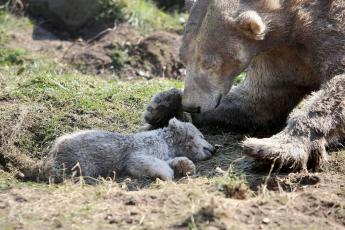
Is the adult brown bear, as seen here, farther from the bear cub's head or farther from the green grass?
the green grass

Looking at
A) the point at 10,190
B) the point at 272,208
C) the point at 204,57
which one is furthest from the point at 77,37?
the point at 272,208

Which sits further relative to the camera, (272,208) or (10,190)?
(10,190)

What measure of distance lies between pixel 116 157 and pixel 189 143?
0.61m

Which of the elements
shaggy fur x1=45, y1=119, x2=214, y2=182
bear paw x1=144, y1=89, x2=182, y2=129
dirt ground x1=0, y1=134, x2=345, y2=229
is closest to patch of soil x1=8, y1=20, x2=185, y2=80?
bear paw x1=144, y1=89, x2=182, y2=129

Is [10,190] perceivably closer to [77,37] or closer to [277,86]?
[277,86]

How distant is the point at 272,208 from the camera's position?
412cm

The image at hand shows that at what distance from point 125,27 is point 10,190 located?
19.1 feet

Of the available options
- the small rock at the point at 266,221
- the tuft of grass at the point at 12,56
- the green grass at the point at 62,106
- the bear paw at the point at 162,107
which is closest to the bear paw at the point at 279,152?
the small rock at the point at 266,221

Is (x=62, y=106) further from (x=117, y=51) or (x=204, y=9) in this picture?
(x=117, y=51)

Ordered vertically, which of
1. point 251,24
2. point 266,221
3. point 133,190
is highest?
point 251,24

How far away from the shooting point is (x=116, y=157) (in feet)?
16.7

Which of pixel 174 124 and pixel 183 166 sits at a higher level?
pixel 174 124

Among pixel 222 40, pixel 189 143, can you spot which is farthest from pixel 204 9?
pixel 189 143

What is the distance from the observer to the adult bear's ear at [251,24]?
5.05 metres
